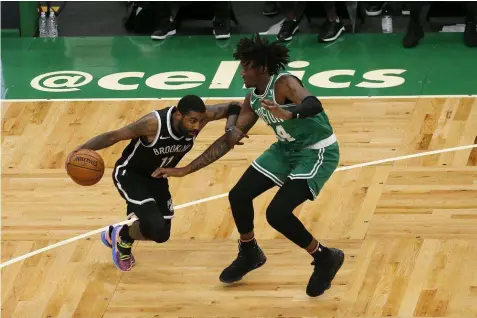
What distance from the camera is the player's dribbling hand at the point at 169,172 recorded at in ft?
27.5

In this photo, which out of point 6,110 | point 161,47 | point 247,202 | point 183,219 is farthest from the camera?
point 161,47

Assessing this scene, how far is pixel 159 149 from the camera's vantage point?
8688 mm

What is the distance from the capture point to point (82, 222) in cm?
1007

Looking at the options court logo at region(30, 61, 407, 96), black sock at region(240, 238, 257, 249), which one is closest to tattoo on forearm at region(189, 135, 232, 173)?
black sock at region(240, 238, 257, 249)

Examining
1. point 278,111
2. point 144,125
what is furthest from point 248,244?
point 278,111

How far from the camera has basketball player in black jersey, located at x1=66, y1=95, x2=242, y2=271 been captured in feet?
27.9

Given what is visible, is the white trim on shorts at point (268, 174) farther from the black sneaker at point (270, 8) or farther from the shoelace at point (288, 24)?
the black sneaker at point (270, 8)

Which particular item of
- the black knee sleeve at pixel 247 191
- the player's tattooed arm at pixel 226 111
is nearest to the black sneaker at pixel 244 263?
the black knee sleeve at pixel 247 191

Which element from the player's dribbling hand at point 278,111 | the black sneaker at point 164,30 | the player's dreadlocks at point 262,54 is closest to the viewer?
the player's dribbling hand at point 278,111

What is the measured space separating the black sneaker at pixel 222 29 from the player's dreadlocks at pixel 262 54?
19.6 ft

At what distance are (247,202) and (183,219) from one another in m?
1.68

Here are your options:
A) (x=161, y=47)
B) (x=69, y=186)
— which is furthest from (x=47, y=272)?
(x=161, y=47)

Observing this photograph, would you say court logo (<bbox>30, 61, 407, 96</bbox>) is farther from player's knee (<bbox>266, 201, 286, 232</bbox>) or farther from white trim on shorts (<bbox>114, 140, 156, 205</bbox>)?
player's knee (<bbox>266, 201, 286, 232</bbox>)

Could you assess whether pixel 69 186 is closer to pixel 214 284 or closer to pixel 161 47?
pixel 214 284
